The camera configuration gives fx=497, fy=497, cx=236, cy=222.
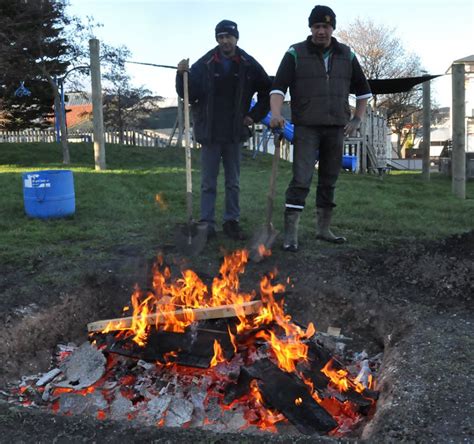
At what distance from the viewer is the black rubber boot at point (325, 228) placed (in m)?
5.27

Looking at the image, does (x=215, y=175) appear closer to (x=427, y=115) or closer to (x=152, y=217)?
(x=152, y=217)

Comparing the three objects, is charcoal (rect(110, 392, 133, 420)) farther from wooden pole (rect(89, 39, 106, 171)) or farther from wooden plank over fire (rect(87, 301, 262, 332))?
wooden pole (rect(89, 39, 106, 171))

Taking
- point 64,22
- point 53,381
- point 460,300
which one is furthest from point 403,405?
point 64,22

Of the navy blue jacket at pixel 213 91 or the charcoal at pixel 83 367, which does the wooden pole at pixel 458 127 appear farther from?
the charcoal at pixel 83 367

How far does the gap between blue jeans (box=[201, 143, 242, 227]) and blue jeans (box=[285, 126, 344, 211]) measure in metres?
0.73

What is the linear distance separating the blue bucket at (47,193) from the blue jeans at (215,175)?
2.14 m

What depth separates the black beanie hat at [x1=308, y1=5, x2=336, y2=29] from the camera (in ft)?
15.0

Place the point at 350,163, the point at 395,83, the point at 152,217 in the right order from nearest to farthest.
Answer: the point at 152,217, the point at 395,83, the point at 350,163

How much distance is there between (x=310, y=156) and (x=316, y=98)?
563 mm

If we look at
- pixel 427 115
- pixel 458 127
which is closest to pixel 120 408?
pixel 458 127

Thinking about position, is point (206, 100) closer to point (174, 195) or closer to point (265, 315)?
point (265, 315)

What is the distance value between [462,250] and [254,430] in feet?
10.1

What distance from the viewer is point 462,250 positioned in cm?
482

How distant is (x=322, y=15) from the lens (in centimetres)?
457
